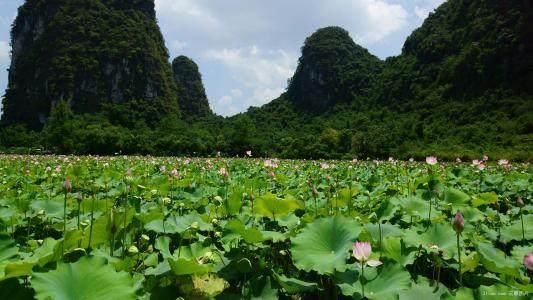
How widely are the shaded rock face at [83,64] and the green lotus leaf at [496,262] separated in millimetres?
67317

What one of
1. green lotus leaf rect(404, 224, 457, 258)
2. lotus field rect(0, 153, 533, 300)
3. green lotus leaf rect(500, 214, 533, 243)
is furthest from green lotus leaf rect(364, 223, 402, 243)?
green lotus leaf rect(500, 214, 533, 243)

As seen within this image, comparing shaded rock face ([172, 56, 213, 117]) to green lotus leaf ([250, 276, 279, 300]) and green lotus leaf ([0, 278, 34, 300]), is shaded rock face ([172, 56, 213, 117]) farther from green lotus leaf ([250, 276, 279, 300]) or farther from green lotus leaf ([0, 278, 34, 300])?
green lotus leaf ([0, 278, 34, 300])

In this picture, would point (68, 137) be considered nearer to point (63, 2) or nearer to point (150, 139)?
point (150, 139)

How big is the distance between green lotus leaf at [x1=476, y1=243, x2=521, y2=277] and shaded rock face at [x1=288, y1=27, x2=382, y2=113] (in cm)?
7158

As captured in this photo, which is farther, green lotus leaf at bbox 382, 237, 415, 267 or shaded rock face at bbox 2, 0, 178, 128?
shaded rock face at bbox 2, 0, 178, 128

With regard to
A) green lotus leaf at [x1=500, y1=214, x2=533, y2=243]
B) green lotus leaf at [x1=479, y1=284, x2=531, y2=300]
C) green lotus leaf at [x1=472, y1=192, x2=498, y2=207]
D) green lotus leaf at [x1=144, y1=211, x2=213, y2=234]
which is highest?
green lotus leaf at [x1=472, y1=192, x2=498, y2=207]

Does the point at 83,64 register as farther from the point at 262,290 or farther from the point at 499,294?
the point at 499,294

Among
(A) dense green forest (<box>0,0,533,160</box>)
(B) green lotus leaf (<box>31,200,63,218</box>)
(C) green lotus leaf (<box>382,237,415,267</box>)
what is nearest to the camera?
(C) green lotus leaf (<box>382,237,415,267</box>)

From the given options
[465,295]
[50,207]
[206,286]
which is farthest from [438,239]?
[50,207]

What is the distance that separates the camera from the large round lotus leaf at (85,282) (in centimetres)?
112

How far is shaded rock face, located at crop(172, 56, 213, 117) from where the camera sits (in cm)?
8812

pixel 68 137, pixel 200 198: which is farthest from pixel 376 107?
pixel 200 198

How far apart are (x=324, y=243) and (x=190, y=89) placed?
91017mm

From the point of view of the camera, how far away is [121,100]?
66.8 meters
